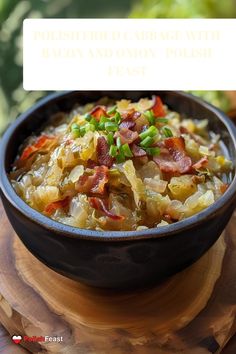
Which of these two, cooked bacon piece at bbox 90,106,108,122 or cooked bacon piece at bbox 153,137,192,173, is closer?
cooked bacon piece at bbox 153,137,192,173

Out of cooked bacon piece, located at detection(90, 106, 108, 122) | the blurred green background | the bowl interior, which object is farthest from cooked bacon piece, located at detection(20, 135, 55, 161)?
the blurred green background

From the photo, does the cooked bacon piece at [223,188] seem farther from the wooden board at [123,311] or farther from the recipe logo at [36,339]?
the recipe logo at [36,339]

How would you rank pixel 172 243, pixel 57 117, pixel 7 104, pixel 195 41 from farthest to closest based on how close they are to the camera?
1. pixel 7 104
2. pixel 195 41
3. pixel 57 117
4. pixel 172 243

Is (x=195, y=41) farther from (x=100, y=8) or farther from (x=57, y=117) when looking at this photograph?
(x=100, y=8)

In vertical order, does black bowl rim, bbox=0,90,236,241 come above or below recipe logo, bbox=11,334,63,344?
above

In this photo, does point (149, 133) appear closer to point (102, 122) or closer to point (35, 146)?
point (102, 122)

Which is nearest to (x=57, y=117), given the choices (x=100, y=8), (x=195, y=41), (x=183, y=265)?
(x=195, y=41)

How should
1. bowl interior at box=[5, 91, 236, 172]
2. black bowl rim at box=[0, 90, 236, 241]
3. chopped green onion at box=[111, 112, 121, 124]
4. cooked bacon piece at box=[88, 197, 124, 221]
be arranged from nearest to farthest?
black bowl rim at box=[0, 90, 236, 241] < cooked bacon piece at box=[88, 197, 124, 221] < chopped green onion at box=[111, 112, 121, 124] < bowl interior at box=[5, 91, 236, 172]

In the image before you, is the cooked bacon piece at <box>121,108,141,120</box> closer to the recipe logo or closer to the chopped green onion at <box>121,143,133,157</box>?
the chopped green onion at <box>121,143,133,157</box>

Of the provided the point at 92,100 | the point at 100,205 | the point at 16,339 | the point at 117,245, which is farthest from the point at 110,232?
Answer: the point at 92,100
